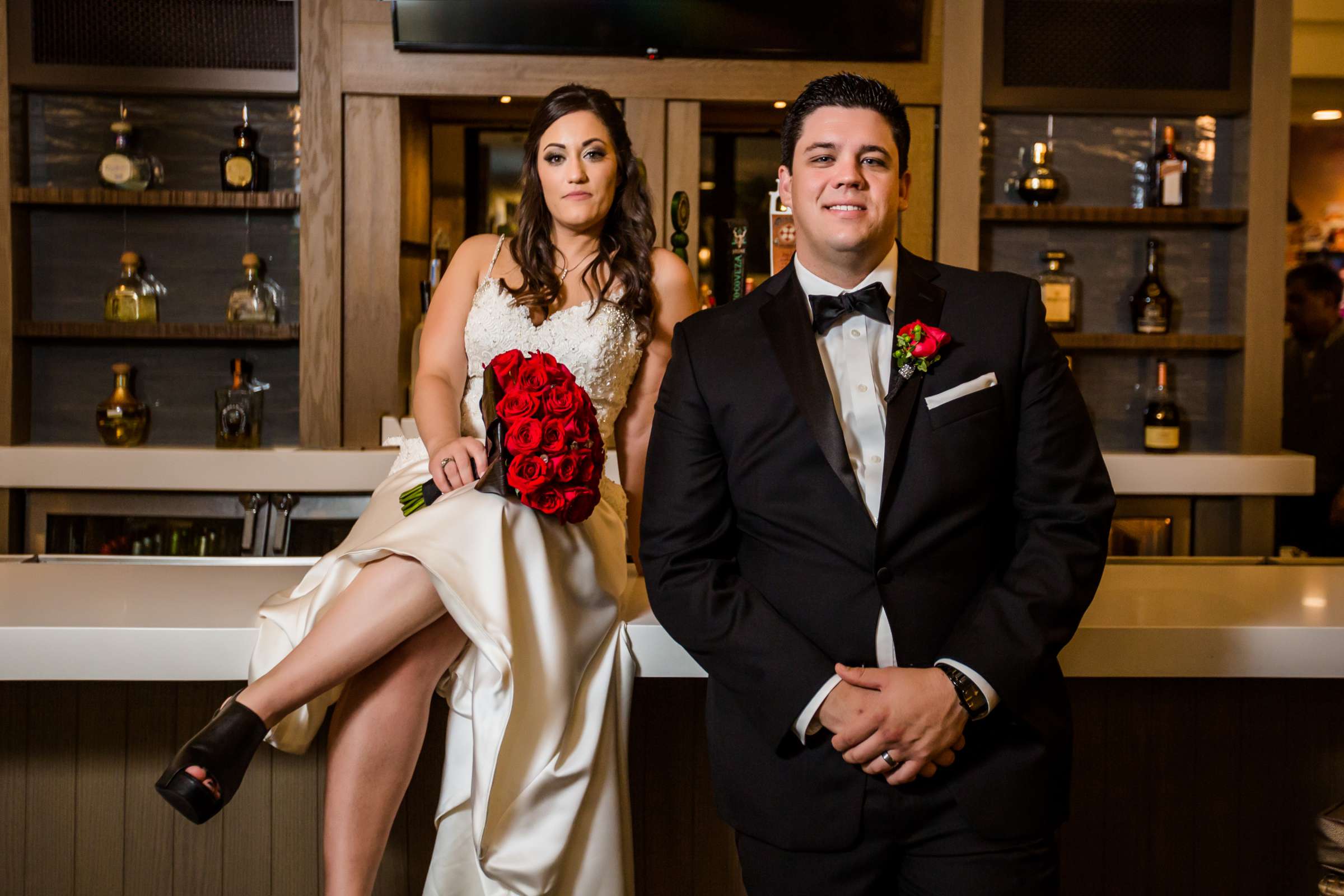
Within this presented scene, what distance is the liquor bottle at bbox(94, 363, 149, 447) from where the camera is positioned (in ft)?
11.8

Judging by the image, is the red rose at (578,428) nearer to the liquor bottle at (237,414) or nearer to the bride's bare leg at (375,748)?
the bride's bare leg at (375,748)

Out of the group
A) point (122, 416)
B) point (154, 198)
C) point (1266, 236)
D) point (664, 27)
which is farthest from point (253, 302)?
point (1266, 236)

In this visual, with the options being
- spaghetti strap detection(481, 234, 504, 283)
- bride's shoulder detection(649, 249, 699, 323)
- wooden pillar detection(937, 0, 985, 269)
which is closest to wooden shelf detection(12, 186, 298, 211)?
spaghetti strap detection(481, 234, 504, 283)

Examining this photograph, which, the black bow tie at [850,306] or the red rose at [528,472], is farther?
the red rose at [528,472]

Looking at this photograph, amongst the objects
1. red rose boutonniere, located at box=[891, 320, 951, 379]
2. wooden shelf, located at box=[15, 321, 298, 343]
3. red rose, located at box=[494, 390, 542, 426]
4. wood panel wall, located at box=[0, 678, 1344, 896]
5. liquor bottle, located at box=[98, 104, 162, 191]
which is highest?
liquor bottle, located at box=[98, 104, 162, 191]

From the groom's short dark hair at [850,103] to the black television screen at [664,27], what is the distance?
2.23 metres

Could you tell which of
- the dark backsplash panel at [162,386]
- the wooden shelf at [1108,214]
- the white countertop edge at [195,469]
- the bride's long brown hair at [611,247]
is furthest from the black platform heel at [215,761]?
the wooden shelf at [1108,214]

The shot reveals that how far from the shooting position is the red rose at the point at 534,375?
1514mm

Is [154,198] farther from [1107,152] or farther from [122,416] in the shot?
[1107,152]

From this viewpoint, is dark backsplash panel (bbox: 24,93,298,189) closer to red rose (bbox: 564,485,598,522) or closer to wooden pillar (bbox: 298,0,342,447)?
wooden pillar (bbox: 298,0,342,447)

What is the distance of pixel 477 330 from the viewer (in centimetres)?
204

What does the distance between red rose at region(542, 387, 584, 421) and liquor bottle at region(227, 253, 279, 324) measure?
2.37 meters

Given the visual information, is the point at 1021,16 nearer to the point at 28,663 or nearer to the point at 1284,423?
the point at 1284,423

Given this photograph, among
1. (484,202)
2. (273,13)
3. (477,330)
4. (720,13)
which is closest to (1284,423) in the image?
(720,13)
